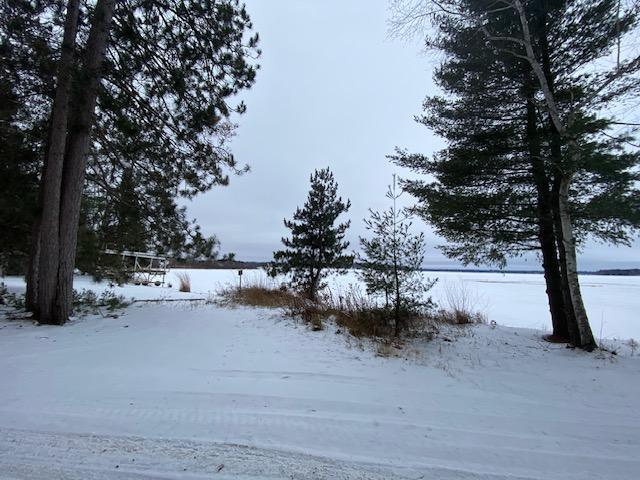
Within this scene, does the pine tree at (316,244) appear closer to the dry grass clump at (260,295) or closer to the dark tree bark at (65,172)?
the dry grass clump at (260,295)

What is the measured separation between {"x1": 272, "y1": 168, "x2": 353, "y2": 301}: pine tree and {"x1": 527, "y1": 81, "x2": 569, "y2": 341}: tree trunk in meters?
5.71

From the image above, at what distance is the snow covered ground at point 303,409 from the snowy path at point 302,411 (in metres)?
0.01

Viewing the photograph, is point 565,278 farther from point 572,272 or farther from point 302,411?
point 302,411

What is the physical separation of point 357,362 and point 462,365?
1.38 metres

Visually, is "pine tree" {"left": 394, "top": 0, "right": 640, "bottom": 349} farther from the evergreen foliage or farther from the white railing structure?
the white railing structure

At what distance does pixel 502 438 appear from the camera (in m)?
2.52

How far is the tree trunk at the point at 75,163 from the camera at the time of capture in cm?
586

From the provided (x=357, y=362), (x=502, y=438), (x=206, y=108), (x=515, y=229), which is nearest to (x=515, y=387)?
(x=502, y=438)

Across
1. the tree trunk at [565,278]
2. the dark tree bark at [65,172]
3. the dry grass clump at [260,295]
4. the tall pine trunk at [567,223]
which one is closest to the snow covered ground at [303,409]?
the tall pine trunk at [567,223]

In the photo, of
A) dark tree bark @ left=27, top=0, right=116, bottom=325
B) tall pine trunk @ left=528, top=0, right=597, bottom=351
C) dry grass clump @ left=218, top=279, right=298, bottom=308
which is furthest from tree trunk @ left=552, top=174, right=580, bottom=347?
dark tree bark @ left=27, top=0, right=116, bottom=325

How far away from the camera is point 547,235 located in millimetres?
6617

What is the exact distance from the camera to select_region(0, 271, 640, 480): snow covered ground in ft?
7.01

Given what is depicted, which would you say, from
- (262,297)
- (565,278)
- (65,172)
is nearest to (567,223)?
(565,278)

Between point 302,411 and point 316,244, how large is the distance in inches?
333
